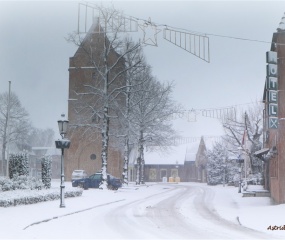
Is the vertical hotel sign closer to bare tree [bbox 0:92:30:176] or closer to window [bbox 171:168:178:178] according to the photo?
bare tree [bbox 0:92:30:176]

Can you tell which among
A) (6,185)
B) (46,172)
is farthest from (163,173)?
(6,185)

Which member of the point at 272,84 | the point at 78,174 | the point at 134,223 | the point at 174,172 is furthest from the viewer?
the point at 174,172

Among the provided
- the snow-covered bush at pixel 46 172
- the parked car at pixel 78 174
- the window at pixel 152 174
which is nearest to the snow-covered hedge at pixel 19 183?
the snow-covered bush at pixel 46 172

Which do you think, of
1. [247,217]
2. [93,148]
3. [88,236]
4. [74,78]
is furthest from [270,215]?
[93,148]

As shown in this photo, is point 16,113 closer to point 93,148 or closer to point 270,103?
point 93,148

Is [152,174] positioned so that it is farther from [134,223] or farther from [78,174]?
[134,223]

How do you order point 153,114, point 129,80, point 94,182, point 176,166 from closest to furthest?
point 94,182 < point 129,80 < point 153,114 < point 176,166

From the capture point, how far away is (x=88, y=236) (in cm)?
1205

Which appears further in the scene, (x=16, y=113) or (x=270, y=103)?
(x=16, y=113)

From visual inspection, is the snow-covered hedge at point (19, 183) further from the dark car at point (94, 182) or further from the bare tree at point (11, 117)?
the bare tree at point (11, 117)

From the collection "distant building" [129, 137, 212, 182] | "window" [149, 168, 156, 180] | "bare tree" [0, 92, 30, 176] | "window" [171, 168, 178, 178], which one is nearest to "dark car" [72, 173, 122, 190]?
"bare tree" [0, 92, 30, 176]

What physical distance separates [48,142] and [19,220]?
84634 millimetres

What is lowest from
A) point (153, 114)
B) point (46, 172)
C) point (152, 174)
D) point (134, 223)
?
point (134, 223)

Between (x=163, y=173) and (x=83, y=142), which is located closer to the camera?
(x=83, y=142)
